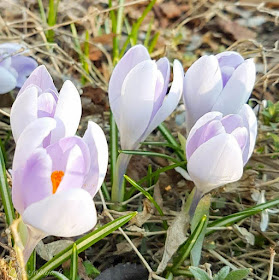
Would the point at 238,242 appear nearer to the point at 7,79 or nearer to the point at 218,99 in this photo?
the point at 218,99

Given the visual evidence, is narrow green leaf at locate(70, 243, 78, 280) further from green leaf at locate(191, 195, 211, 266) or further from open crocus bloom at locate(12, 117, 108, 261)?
green leaf at locate(191, 195, 211, 266)

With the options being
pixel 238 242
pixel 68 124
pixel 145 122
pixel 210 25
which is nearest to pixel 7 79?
pixel 145 122

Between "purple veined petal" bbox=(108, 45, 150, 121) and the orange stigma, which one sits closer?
the orange stigma

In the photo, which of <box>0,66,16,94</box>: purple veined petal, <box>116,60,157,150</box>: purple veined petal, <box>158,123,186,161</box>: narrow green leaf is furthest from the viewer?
<box>0,66,16,94</box>: purple veined petal

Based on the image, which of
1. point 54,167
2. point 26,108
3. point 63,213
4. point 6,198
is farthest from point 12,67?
point 63,213

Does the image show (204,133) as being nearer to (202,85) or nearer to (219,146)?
(219,146)

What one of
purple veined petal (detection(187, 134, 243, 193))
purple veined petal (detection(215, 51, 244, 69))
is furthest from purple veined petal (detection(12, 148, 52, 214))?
purple veined petal (detection(215, 51, 244, 69))

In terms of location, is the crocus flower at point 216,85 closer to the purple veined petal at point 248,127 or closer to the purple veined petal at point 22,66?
the purple veined petal at point 248,127
